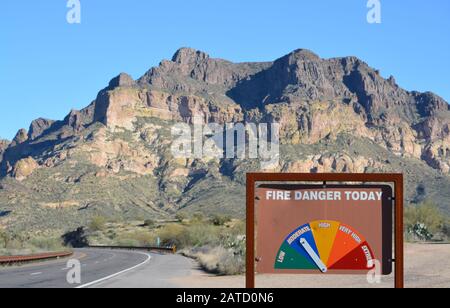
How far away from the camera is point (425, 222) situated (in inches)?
2174

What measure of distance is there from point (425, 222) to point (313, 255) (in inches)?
1815

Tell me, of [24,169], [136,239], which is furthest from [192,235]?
[24,169]

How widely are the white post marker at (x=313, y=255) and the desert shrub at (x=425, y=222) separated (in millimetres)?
38125

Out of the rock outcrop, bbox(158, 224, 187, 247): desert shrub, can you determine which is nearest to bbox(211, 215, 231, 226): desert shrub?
bbox(158, 224, 187, 247): desert shrub

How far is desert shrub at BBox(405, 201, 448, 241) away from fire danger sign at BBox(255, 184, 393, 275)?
38.0m

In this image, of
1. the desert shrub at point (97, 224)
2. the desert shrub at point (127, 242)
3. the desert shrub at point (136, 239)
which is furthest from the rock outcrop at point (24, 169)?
the desert shrub at point (127, 242)

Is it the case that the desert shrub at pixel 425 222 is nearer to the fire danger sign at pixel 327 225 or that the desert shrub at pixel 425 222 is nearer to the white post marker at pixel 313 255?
the fire danger sign at pixel 327 225

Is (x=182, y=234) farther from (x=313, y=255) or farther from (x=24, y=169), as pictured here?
(x=24, y=169)

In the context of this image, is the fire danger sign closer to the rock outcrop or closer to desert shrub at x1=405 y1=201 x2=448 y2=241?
desert shrub at x1=405 y1=201 x2=448 y2=241

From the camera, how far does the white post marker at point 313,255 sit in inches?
Answer: 443

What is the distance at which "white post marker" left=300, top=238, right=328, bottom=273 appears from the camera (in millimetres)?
11242

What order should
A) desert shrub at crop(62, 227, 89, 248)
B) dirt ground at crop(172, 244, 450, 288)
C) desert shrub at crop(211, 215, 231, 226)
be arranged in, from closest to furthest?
dirt ground at crop(172, 244, 450, 288) → desert shrub at crop(211, 215, 231, 226) → desert shrub at crop(62, 227, 89, 248)

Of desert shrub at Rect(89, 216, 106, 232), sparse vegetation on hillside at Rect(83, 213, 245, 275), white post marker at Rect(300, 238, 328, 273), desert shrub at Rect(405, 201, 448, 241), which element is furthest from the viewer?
desert shrub at Rect(89, 216, 106, 232)

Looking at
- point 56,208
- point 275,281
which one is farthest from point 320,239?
point 56,208
